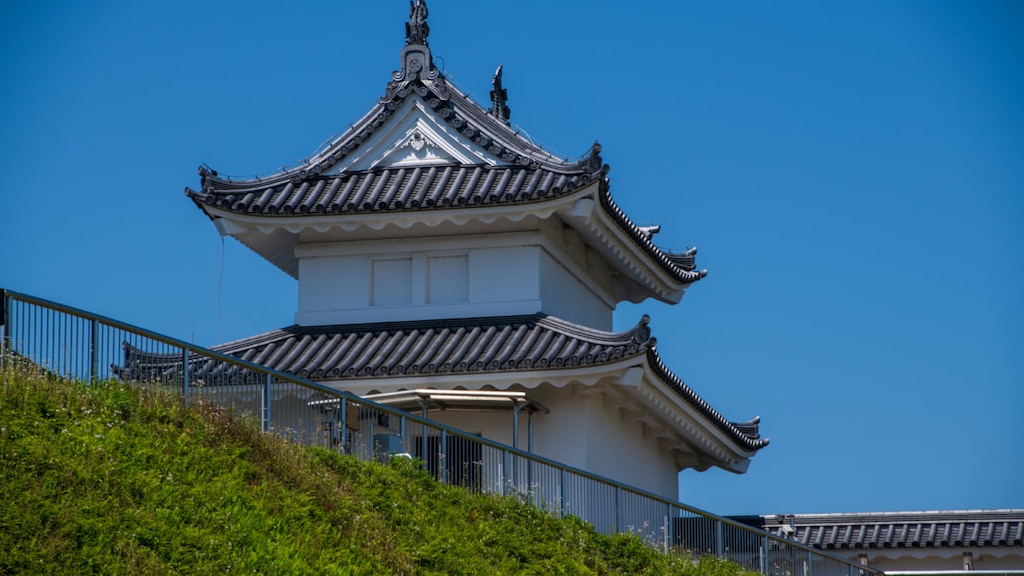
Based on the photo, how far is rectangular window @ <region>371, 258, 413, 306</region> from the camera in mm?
31594

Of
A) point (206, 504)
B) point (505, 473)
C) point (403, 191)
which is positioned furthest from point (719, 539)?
point (206, 504)

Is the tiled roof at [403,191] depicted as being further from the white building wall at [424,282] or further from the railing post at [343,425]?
the railing post at [343,425]

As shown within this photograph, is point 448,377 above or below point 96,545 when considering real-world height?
above

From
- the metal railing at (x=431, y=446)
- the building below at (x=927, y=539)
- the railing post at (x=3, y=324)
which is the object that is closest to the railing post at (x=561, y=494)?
the metal railing at (x=431, y=446)

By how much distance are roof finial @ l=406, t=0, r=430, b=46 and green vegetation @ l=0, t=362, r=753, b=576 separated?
599 inches

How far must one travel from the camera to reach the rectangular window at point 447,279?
31391 mm

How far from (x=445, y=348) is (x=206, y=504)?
43.8 feet

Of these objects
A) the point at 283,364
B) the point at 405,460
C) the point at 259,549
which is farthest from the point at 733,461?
the point at 259,549

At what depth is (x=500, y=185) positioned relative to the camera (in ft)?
101

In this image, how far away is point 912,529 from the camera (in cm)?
3525

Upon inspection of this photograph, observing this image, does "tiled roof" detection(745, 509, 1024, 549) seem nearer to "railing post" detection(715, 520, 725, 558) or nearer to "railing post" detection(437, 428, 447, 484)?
"railing post" detection(715, 520, 725, 558)

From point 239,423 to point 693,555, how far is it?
30.7 ft

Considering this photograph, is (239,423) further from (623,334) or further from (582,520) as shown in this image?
(623,334)

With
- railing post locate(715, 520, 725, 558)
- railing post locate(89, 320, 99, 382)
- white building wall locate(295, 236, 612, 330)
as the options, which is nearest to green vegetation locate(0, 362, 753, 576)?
railing post locate(89, 320, 99, 382)
